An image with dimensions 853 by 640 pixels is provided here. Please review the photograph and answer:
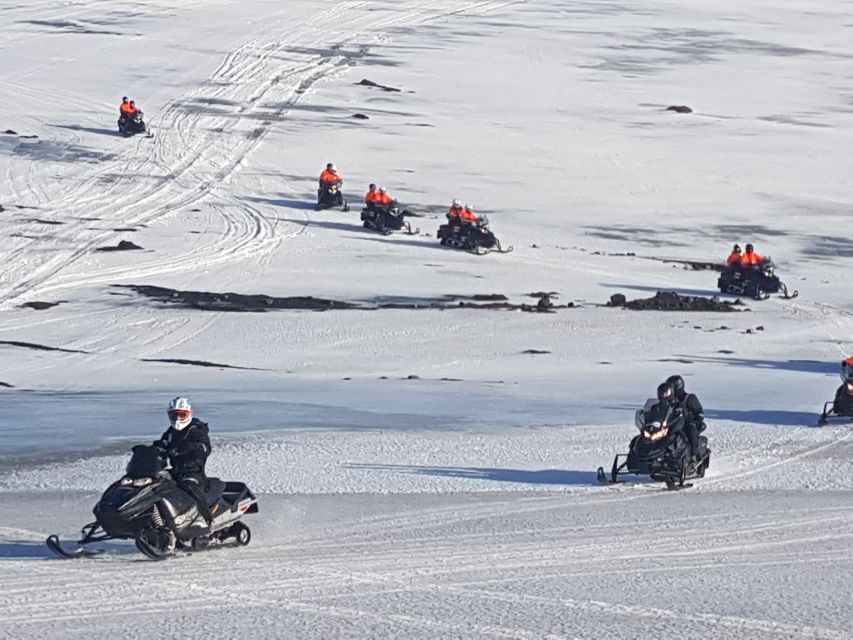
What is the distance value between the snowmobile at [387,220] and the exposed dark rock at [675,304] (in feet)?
24.7

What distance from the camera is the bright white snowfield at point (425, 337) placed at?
10953mm

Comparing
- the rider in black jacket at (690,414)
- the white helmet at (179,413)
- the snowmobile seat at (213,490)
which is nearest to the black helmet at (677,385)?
the rider in black jacket at (690,414)

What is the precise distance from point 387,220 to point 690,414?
785 inches

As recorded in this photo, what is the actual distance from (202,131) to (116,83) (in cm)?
906

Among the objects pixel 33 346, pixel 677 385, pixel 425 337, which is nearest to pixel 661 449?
pixel 677 385

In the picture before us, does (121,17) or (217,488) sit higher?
(121,17)

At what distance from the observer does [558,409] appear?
19.2m

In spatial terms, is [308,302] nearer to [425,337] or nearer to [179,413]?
[425,337]

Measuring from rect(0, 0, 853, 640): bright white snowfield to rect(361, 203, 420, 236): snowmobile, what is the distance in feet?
1.67

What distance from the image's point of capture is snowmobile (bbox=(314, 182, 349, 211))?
37.1 metres

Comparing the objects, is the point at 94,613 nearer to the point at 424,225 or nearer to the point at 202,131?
the point at 424,225

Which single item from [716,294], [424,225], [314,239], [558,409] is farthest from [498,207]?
[558,409]

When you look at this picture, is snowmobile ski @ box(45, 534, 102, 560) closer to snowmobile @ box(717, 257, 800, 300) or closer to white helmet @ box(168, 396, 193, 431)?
white helmet @ box(168, 396, 193, 431)

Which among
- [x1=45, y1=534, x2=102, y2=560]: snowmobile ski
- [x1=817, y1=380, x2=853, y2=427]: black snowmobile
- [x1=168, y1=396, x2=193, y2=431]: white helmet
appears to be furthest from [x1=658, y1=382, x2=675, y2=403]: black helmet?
[x1=45, y1=534, x2=102, y2=560]: snowmobile ski
